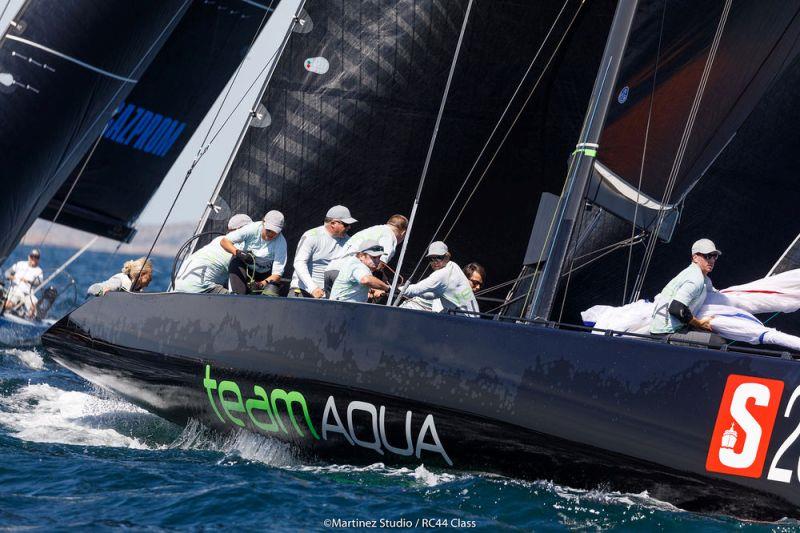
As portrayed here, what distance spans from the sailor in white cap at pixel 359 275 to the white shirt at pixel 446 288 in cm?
22

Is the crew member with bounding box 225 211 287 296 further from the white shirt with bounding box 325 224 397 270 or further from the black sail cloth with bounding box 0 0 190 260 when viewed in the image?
the black sail cloth with bounding box 0 0 190 260

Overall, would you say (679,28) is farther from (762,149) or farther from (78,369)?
(78,369)

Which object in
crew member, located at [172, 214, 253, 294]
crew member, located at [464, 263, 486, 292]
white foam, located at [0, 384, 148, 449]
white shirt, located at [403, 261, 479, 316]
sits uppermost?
crew member, located at [464, 263, 486, 292]

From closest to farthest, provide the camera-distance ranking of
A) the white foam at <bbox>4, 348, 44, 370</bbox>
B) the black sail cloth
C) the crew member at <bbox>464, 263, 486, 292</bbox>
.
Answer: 1. the crew member at <bbox>464, 263, 486, 292</bbox>
2. the black sail cloth
3. the white foam at <bbox>4, 348, 44, 370</bbox>

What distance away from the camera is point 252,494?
17.9 feet

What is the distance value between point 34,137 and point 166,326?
3520 mm

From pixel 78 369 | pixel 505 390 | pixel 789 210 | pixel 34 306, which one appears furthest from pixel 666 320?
pixel 34 306

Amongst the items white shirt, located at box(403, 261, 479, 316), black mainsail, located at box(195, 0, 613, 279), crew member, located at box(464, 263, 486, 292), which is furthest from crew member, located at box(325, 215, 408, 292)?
black mainsail, located at box(195, 0, 613, 279)

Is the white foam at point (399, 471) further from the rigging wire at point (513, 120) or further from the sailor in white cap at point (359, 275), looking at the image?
the rigging wire at point (513, 120)

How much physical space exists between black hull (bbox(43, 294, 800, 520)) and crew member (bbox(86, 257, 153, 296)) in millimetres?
861

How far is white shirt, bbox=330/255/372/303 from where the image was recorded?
6.58m

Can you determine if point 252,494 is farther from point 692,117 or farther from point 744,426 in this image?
point 692,117

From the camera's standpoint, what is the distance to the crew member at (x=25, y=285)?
13969 mm

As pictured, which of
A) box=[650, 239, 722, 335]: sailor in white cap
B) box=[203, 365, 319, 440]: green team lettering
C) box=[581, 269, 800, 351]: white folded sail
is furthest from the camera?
box=[203, 365, 319, 440]: green team lettering
